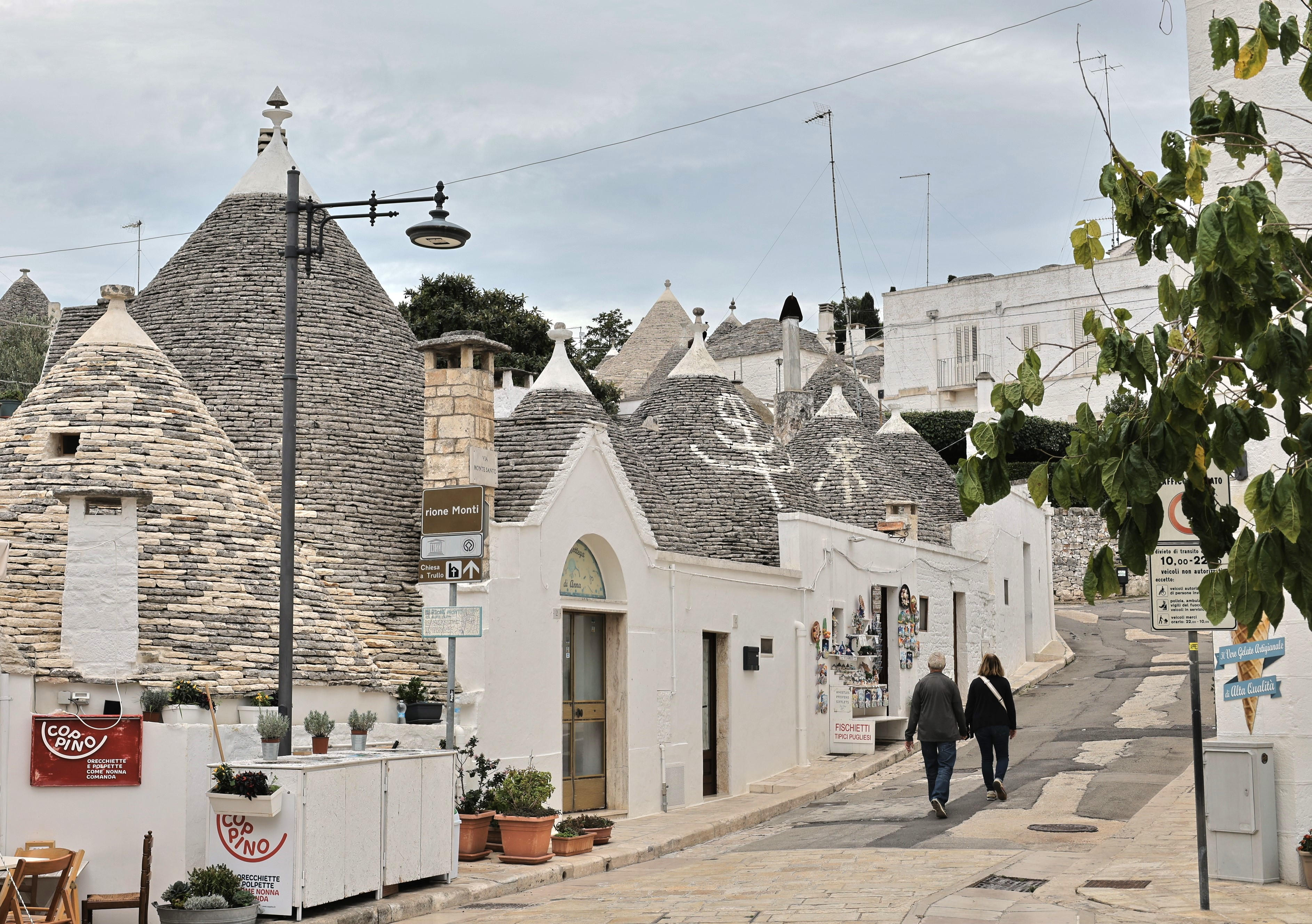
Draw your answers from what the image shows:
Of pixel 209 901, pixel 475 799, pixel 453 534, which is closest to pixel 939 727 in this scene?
pixel 475 799

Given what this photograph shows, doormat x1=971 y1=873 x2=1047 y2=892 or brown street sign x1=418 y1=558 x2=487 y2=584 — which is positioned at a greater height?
brown street sign x1=418 y1=558 x2=487 y2=584

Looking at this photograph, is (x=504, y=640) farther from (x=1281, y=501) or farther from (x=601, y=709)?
(x=1281, y=501)

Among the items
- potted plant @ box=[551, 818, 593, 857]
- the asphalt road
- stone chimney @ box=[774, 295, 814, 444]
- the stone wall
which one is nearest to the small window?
potted plant @ box=[551, 818, 593, 857]

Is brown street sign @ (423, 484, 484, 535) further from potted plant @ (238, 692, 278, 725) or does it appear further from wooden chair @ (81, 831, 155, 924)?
wooden chair @ (81, 831, 155, 924)

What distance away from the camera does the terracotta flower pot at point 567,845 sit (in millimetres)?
13164

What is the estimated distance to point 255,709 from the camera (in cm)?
1161

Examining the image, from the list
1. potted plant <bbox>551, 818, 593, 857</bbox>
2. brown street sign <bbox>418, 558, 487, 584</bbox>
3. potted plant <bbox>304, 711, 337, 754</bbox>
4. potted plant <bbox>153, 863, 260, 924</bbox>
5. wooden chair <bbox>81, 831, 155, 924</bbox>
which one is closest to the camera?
potted plant <bbox>153, 863, 260, 924</bbox>

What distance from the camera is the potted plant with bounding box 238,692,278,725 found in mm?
11539

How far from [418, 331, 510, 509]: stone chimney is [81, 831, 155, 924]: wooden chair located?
5693 mm

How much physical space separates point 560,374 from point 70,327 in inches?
Answer: 273

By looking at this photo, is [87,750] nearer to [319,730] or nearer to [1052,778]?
[319,730]

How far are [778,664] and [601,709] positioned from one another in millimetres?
5279

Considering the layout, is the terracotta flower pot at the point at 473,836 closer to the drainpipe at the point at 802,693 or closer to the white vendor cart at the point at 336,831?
the white vendor cart at the point at 336,831

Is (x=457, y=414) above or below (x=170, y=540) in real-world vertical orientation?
above
